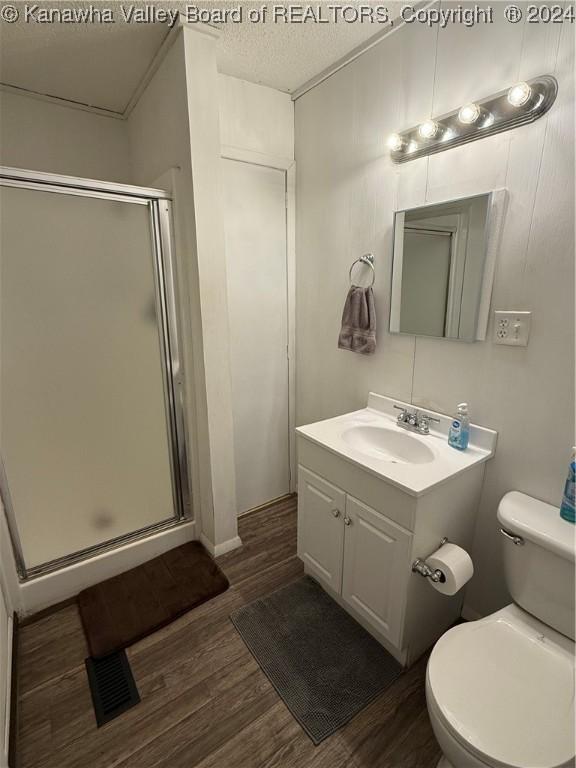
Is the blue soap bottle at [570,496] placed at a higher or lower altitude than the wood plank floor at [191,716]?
higher

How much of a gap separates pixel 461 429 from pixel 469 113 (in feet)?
3.78

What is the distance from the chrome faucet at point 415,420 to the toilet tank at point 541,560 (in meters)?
0.43

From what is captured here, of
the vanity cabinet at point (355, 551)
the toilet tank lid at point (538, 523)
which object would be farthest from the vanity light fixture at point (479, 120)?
the vanity cabinet at point (355, 551)

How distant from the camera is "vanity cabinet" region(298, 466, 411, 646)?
4.48 feet

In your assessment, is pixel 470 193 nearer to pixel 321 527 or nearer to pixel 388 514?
pixel 388 514

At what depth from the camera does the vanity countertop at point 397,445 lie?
1.31 metres

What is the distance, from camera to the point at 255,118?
204 cm

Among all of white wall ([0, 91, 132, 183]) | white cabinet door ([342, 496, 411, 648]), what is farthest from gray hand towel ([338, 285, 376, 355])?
white wall ([0, 91, 132, 183])

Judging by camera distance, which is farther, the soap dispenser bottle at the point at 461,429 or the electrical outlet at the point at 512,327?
the soap dispenser bottle at the point at 461,429

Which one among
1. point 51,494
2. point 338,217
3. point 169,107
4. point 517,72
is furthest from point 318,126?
point 51,494

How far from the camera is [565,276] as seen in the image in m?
1.18

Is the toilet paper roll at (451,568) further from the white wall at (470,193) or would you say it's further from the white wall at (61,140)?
the white wall at (61,140)

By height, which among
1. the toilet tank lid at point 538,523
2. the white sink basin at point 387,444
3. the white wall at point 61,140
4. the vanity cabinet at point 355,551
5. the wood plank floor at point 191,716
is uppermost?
the white wall at point 61,140

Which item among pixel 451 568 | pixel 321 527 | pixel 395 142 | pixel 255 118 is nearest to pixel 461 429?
pixel 451 568
